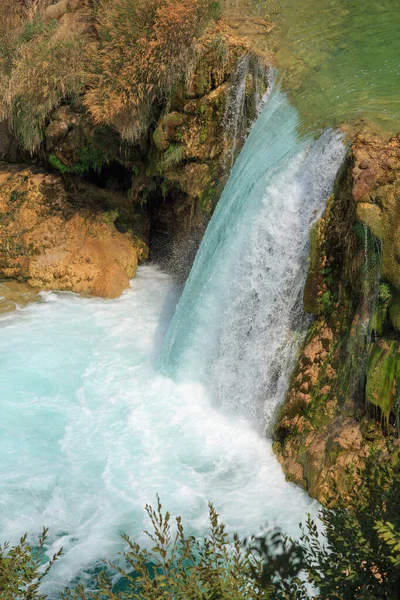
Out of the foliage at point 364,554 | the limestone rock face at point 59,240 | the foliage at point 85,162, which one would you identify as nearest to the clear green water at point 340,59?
the foliage at point 85,162

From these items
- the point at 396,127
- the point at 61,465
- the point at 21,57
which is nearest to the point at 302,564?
the point at 61,465

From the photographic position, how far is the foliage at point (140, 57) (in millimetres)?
9438

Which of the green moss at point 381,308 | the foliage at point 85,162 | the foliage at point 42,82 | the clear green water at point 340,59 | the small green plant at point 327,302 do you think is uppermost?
the clear green water at point 340,59

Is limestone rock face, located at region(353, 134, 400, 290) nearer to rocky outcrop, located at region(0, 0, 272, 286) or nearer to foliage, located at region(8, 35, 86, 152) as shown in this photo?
rocky outcrop, located at region(0, 0, 272, 286)

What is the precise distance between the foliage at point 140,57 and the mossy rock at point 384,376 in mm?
5434

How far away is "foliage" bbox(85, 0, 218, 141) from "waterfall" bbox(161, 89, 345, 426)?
1.77m

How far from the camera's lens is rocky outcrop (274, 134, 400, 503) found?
19.5 ft

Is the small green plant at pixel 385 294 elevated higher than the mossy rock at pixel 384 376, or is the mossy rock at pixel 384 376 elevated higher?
the small green plant at pixel 385 294

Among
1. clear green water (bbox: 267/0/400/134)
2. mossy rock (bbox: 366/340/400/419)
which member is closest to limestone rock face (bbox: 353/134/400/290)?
clear green water (bbox: 267/0/400/134)

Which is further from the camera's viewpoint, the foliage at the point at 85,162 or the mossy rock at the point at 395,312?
the foliage at the point at 85,162

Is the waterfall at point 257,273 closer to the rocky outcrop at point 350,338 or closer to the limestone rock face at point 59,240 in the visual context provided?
the rocky outcrop at point 350,338

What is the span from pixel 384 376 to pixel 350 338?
0.59 meters

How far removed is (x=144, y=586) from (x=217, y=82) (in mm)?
7514

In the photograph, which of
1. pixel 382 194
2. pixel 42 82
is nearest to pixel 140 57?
pixel 42 82
